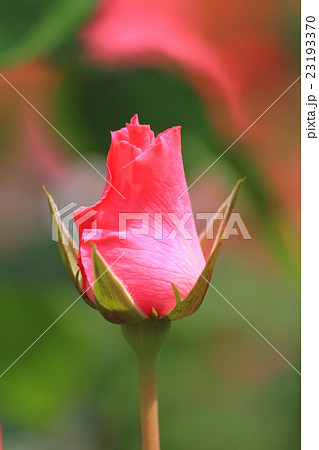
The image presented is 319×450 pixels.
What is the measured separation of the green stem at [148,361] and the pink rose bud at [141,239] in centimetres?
1

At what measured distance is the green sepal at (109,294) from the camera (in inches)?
9.2

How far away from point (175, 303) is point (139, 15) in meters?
0.22

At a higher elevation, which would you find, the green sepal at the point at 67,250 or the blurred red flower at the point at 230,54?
the blurred red flower at the point at 230,54

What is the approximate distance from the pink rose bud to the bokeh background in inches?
4.9

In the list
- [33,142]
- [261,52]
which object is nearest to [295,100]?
[261,52]

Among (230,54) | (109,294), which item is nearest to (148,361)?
(109,294)

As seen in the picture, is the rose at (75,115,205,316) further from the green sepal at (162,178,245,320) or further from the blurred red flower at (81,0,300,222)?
the blurred red flower at (81,0,300,222)

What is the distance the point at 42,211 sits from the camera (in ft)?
1.21

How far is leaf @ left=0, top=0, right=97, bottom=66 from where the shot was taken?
1.27 ft

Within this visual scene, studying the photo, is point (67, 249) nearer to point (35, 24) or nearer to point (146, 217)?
point (146, 217)

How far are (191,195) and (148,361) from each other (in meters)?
0.13

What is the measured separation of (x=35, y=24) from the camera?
39cm

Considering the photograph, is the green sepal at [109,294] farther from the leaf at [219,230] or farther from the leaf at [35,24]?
the leaf at [35,24]

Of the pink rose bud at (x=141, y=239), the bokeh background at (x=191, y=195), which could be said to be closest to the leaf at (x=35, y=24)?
the bokeh background at (x=191, y=195)
